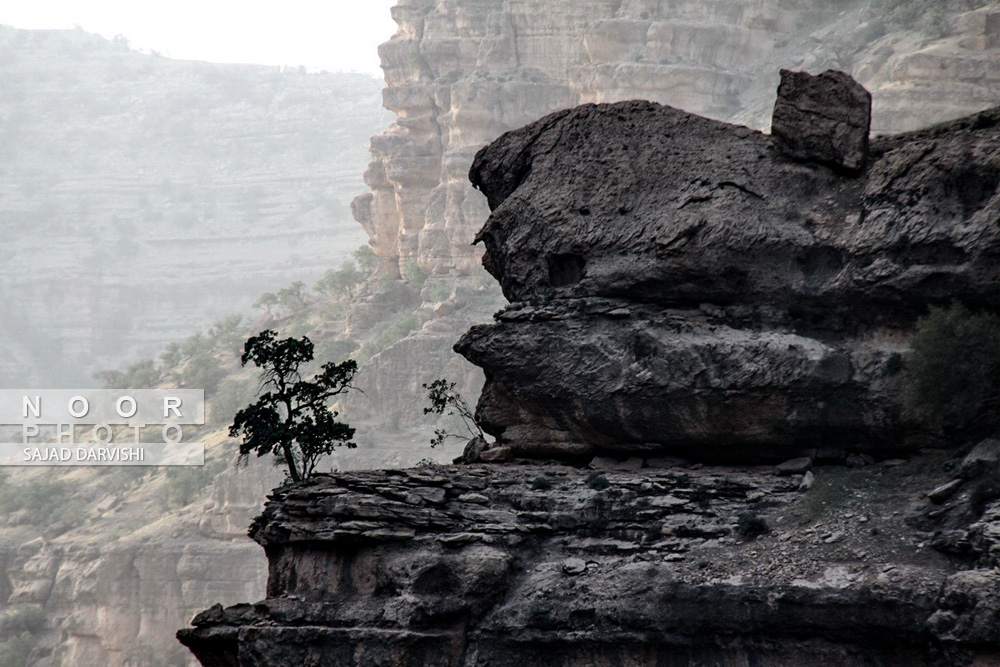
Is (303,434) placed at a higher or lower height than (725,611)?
higher

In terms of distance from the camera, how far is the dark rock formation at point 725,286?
2903 cm

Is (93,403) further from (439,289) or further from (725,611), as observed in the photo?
(725,611)

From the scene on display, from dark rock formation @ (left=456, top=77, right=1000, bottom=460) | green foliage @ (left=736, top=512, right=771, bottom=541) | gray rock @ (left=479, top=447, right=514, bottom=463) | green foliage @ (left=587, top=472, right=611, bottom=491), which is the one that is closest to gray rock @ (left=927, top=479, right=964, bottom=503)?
dark rock formation @ (left=456, top=77, right=1000, bottom=460)

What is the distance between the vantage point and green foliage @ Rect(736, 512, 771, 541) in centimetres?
2692

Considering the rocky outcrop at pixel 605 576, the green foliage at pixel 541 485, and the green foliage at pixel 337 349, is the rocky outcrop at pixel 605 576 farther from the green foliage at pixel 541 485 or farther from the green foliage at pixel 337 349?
the green foliage at pixel 337 349

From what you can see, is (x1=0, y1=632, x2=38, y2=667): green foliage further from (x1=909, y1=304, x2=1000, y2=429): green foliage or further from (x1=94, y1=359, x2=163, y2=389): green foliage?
(x1=909, y1=304, x2=1000, y2=429): green foliage

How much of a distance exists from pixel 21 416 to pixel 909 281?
158364 mm

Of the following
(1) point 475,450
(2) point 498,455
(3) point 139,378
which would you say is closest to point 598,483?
(2) point 498,455

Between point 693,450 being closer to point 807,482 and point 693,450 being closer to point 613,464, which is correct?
point 613,464

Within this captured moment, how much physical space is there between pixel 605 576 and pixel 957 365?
11.1 meters

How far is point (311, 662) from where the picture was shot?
26609mm

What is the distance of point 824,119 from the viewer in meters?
31.8

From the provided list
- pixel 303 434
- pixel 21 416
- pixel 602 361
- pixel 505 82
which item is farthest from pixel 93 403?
pixel 602 361

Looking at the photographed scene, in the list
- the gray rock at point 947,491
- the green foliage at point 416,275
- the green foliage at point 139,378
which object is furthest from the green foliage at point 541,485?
the green foliage at point 139,378
